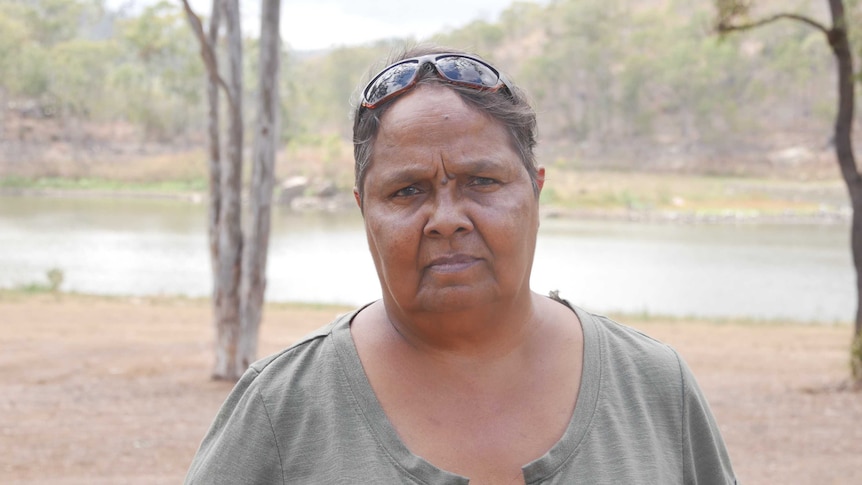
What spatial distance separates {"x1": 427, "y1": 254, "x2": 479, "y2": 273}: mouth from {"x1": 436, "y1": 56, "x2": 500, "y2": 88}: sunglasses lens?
0.80 feet

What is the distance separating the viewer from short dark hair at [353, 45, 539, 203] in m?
1.26

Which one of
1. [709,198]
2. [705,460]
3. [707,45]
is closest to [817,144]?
[707,45]

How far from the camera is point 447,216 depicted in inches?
47.0

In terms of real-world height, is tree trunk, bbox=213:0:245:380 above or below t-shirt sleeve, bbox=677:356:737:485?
below

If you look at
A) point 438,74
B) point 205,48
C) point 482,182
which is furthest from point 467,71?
point 205,48

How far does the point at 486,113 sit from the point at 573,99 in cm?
5886

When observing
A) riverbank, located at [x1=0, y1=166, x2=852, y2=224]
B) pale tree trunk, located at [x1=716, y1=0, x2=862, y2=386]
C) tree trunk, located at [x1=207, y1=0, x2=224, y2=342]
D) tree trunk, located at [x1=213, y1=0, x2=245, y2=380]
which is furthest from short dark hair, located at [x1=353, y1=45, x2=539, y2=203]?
riverbank, located at [x1=0, y1=166, x2=852, y2=224]

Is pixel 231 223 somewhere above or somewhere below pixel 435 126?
below

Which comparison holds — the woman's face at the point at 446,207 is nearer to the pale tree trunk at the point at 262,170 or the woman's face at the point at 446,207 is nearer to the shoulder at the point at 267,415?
the shoulder at the point at 267,415

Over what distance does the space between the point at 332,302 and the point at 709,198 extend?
103 ft

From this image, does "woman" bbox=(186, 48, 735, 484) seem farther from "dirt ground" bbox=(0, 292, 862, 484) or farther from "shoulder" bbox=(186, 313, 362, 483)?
"dirt ground" bbox=(0, 292, 862, 484)

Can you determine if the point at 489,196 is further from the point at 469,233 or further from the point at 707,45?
the point at 707,45

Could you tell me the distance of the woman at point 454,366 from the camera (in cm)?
119

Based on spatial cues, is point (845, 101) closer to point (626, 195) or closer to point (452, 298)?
point (452, 298)
